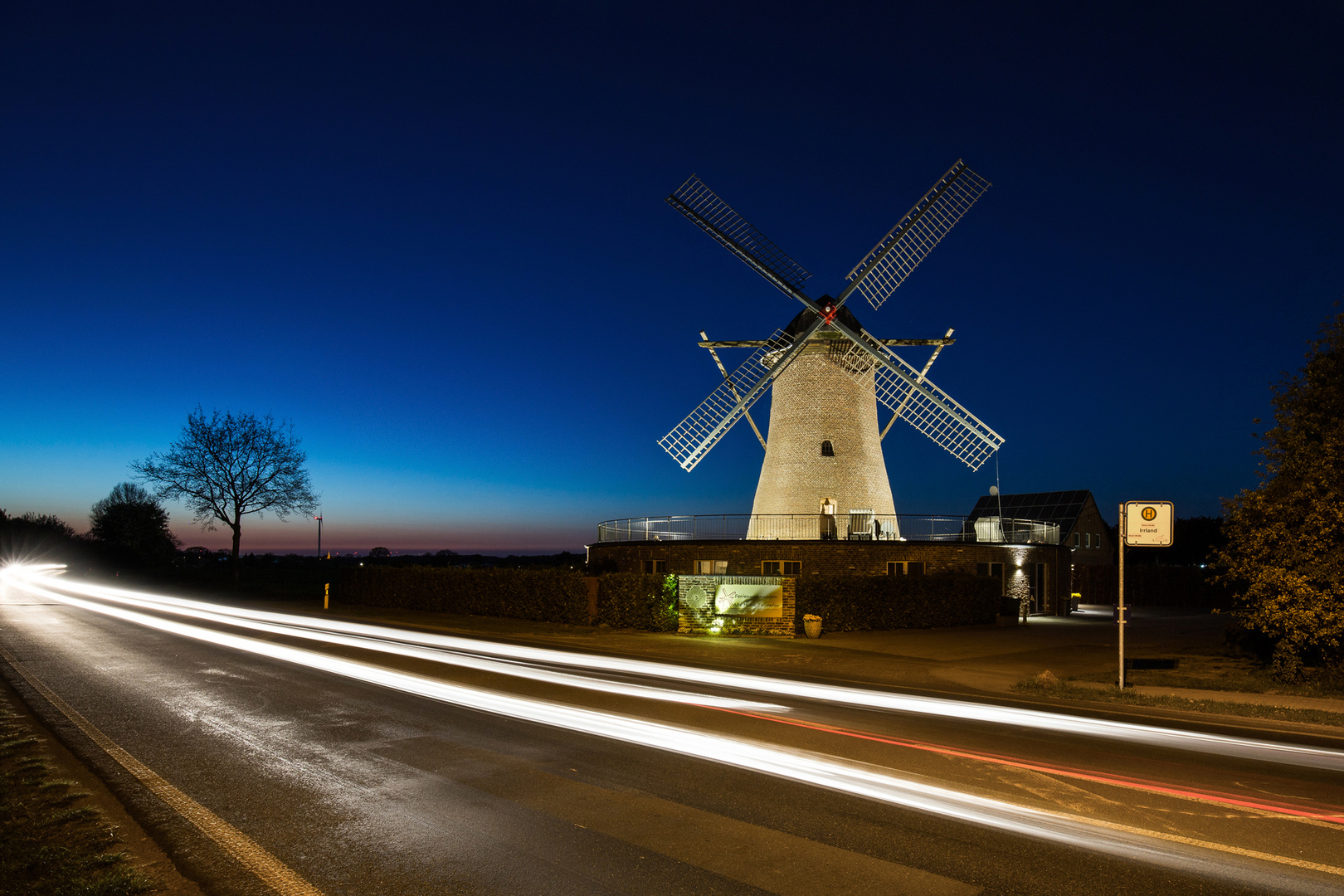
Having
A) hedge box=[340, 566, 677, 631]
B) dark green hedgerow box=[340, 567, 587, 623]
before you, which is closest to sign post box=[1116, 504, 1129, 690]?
hedge box=[340, 566, 677, 631]

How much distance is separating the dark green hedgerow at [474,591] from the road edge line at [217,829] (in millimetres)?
16733

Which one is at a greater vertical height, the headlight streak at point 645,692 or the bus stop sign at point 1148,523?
the bus stop sign at point 1148,523

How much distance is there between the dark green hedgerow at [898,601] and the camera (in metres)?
21.8

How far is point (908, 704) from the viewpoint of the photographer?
38.3 ft

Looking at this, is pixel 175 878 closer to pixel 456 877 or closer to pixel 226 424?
pixel 456 877

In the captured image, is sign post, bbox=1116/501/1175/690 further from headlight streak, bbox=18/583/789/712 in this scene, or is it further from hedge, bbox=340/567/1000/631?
hedge, bbox=340/567/1000/631

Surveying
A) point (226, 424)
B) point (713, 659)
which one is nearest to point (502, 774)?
point (713, 659)

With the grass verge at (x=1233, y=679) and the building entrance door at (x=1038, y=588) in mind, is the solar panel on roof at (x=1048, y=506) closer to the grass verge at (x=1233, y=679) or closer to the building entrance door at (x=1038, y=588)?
the building entrance door at (x=1038, y=588)

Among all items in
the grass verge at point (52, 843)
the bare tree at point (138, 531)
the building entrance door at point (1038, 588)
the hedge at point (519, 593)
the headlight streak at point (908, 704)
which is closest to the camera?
the grass verge at point (52, 843)

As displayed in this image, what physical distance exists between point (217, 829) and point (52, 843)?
100 cm

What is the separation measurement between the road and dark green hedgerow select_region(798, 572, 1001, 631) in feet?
29.0

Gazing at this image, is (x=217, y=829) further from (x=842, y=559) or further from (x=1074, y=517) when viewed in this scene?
(x=1074, y=517)

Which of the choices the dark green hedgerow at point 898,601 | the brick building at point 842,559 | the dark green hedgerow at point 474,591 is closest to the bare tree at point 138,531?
the dark green hedgerow at point 474,591

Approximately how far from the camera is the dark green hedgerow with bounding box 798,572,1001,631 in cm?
2181
